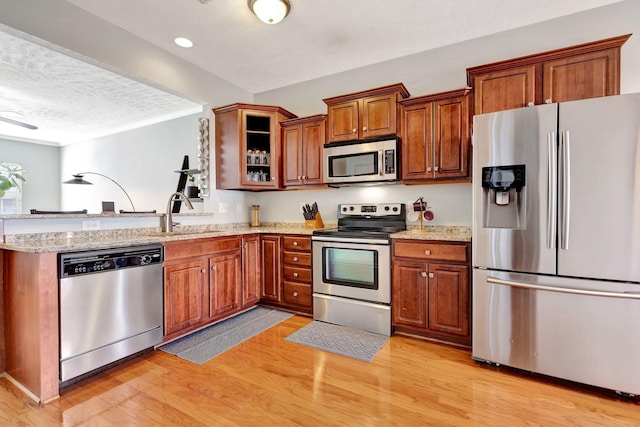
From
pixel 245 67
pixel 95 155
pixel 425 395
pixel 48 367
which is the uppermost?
pixel 245 67

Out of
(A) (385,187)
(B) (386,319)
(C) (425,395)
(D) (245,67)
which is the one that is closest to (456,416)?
(C) (425,395)

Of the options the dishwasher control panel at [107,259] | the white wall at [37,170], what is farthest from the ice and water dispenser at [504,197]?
the white wall at [37,170]

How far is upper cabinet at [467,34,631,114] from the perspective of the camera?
2.11 m

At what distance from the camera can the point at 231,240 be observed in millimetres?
3047

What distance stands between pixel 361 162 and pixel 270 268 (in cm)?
155

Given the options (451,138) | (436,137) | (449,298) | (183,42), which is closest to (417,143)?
(436,137)

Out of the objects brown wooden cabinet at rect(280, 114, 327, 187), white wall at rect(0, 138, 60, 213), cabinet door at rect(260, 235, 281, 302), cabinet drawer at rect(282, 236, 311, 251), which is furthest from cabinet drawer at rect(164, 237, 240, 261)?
white wall at rect(0, 138, 60, 213)

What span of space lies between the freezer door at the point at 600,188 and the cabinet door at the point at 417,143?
1.03 m

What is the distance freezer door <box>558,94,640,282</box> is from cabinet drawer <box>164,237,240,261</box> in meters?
2.71

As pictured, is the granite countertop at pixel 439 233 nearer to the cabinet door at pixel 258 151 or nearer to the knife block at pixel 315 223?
the knife block at pixel 315 223

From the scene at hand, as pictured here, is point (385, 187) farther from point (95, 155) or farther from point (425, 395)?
point (95, 155)

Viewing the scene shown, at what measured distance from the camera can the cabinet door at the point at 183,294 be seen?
2.45 meters

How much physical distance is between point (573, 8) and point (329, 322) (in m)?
3.48

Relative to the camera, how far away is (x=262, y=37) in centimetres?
281
